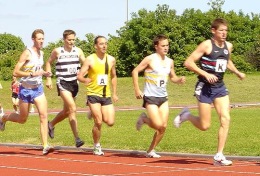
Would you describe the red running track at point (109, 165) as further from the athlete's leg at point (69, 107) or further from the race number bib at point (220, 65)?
the race number bib at point (220, 65)

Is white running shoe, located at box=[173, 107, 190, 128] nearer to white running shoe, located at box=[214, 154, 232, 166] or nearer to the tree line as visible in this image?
white running shoe, located at box=[214, 154, 232, 166]

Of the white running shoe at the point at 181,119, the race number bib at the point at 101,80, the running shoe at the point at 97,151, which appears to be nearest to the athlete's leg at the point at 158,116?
the white running shoe at the point at 181,119

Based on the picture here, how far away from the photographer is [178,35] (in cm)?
8331

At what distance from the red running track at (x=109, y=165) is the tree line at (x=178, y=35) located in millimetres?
62473

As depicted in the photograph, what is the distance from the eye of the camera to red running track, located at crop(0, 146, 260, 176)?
10.7 meters

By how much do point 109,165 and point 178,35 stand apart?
72.0 meters

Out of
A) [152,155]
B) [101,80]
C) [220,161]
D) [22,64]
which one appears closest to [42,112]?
[22,64]

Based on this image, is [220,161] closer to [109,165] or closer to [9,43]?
[109,165]

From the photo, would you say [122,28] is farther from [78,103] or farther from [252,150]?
[252,150]

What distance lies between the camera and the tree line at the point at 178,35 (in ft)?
272

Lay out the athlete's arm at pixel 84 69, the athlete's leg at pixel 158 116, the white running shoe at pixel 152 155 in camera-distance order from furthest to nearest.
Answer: the athlete's arm at pixel 84 69
the white running shoe at pixel 152 155
the athlete's leg at pixel 158 116

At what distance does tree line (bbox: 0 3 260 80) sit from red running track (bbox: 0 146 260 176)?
6247 centimetres

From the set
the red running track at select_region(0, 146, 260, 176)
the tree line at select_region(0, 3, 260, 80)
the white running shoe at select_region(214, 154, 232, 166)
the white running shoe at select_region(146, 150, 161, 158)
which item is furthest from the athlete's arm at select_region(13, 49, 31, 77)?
the tree line at select_region(0, 3, 260, 80)

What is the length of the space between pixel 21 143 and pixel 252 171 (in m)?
7.21
